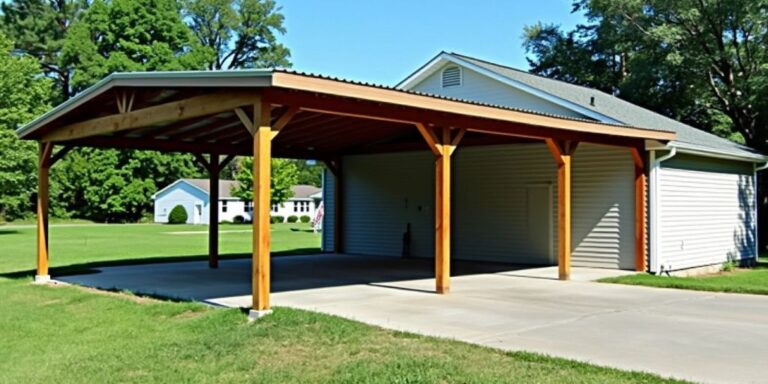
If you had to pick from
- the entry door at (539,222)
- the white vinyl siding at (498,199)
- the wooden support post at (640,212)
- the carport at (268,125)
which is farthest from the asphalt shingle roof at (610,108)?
the entry door at (539,222)

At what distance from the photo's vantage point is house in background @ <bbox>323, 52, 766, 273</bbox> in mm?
13055

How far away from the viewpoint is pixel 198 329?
7.05 m

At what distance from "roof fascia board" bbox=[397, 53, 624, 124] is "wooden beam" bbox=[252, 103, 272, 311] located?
817 centimetres

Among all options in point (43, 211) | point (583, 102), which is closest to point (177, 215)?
point (43, 211)

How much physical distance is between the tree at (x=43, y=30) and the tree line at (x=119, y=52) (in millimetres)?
64

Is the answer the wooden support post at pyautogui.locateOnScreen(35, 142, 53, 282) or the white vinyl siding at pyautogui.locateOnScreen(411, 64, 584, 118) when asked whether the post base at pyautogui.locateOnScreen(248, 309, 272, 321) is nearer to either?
the wooden support post at pyautogui.locateOnScreen(35, 142, 53, 282)

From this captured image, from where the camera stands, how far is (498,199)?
15211 millimetres

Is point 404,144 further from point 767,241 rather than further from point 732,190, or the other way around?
point 767,241

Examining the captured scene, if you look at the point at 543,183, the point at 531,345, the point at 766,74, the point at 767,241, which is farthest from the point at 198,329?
the point at 767,241

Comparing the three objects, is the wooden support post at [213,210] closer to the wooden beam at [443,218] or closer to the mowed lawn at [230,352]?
the mowed lawn at [230,352]

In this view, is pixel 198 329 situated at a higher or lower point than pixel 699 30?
lower

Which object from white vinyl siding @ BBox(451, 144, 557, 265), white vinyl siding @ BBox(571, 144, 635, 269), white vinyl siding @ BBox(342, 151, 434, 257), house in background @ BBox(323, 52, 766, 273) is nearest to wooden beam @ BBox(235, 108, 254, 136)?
house in background @ BBox(323, 52, 766, 273)

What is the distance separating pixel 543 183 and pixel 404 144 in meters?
3.48

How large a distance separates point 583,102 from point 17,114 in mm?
27038
